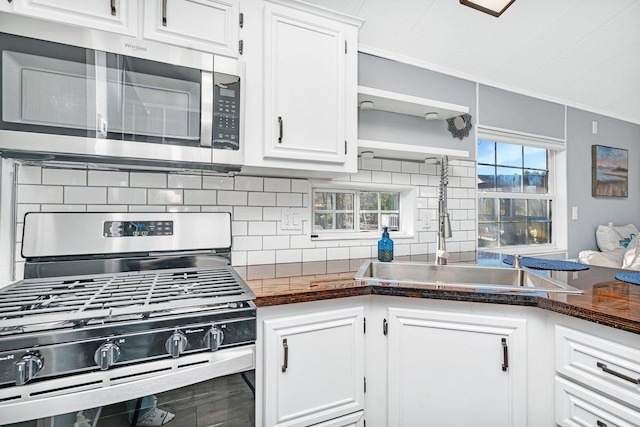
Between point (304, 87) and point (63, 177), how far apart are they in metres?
1.14

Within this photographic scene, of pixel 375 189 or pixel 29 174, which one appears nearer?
pixel 29 174

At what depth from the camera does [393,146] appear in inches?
73.3

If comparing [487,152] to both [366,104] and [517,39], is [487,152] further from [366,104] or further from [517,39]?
[366,104]

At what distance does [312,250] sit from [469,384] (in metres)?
1.02

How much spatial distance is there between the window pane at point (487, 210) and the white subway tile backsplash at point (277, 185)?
1690 mm

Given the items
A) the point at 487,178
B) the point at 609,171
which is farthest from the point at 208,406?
the point at 609,171

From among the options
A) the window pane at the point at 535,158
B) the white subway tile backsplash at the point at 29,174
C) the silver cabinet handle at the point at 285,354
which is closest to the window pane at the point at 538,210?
the window pane at the point at 535,158

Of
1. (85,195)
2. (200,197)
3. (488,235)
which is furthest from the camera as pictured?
(488,235)

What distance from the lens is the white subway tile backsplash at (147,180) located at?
5.07ft

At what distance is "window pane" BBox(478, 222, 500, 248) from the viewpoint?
106 inches

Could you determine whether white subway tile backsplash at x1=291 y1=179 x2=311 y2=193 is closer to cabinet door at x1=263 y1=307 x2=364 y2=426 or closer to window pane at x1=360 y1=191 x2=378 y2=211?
window pane at x1=360 y1=191 x2=378 y2=211

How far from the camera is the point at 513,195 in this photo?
111 inches

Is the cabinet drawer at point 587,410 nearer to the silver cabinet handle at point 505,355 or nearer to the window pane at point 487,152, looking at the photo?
the silver cabinet handle at point 505,355

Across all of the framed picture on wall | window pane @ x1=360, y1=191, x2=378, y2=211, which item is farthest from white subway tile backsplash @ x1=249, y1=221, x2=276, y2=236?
the framed picture on wall
